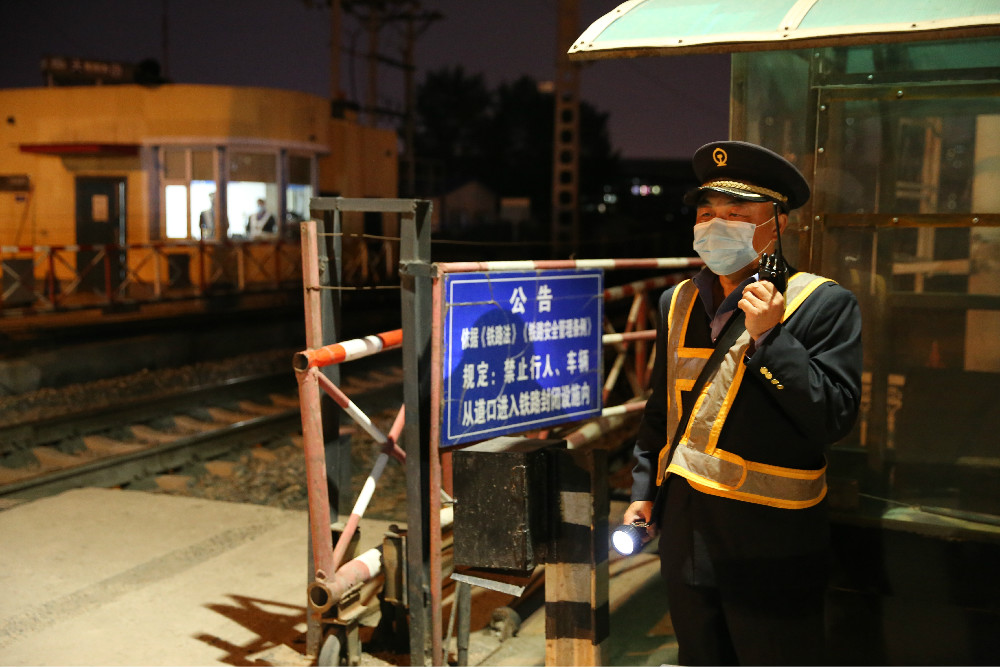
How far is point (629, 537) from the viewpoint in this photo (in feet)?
9.48

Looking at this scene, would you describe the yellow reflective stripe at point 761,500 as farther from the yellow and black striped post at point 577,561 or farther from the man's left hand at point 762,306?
the yellow and black striped post at point 577,561

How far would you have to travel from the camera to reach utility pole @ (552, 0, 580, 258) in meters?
25.7

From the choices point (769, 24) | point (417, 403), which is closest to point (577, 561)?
point (417, 403)

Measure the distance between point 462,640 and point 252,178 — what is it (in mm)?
18943

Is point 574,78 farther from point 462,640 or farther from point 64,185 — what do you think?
point 462,640

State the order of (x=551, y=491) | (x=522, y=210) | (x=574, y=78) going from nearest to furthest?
(x=551, y=491)
(x=574, y=78)
(x=522, y=210)

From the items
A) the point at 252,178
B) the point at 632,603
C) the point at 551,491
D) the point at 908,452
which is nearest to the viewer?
the point at 551,491

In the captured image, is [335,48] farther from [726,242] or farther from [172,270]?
[726,242]

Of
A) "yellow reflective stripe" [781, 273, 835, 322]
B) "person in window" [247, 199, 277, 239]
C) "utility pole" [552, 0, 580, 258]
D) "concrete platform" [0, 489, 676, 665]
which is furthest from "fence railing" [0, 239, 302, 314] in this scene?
"yellow reflective stripe" [781, 273, 835, 322]

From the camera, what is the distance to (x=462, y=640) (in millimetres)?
4430

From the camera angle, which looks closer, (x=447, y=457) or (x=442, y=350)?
(x=442, y=350)

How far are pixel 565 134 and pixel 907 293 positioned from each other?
81.0 feet

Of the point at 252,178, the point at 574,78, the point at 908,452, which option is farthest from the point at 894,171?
the point at 574,78

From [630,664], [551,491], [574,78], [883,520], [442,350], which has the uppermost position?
[574,78]
